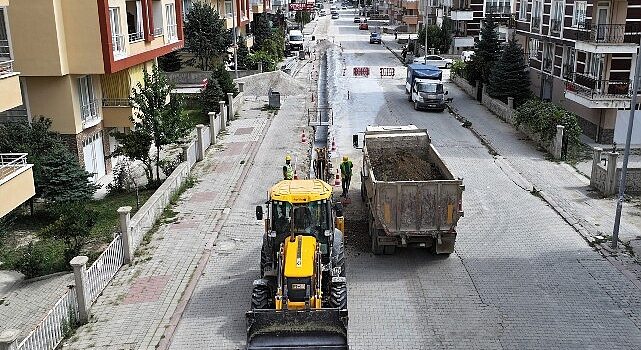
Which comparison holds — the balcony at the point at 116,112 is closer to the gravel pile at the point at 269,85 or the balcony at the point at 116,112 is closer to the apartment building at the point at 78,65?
the apartment building at the point at 78,65

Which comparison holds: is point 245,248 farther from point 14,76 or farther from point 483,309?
point 14,76

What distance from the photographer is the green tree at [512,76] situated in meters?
34.4

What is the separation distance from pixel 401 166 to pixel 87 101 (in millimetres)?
12469

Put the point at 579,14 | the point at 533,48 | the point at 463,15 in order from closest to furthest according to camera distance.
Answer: the point at 579,14 < the point at 533,48 < the point at 463,15

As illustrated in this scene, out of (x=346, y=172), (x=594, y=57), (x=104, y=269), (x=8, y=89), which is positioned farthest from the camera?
(x=594, y=57)

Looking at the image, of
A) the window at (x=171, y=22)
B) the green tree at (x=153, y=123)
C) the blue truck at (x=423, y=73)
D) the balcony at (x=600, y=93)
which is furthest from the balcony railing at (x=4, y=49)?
the blue truck at (x=423, y=73)

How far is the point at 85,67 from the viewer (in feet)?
70.3

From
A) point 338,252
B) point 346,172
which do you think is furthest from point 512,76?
point 338,252

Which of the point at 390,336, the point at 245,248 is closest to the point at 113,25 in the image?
the point at 245,248

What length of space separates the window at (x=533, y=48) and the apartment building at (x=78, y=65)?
23.2 m

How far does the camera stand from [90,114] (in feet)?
76.0

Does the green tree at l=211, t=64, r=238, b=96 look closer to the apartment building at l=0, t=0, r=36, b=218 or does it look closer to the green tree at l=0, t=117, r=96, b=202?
the green tree at l=0, t=117, r=96, b=202

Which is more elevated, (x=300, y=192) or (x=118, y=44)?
(x=118, y=44)

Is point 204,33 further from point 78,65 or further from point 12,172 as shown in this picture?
point 12,172
